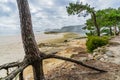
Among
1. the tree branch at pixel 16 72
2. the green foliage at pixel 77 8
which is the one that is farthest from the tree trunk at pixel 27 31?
the green foliage at pixel 77 8

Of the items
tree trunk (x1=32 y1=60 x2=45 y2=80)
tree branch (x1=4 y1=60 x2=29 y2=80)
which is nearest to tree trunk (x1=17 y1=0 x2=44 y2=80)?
tree trunk (x1=32 y1=60 x2=45 y2=80)

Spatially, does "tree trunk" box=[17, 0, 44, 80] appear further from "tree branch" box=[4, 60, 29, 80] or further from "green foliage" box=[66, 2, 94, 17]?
"green foliage" box=[66, 2, 94, 17]

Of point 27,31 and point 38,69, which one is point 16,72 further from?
point 27,31

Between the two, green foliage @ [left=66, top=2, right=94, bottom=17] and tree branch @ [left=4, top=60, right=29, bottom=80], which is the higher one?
green foliage @ [left=66, top=2, right=94, bottom=17]

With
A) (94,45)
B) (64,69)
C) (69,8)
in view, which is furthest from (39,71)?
(69,8)

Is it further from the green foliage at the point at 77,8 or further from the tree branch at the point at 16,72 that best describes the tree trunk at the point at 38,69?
the green foliage at the point at 77,8

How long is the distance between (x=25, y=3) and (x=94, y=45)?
903cm

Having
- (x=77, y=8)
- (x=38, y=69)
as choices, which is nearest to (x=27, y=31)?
(x=38, y=69)

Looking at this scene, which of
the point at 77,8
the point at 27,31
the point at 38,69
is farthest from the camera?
the point at 77,8

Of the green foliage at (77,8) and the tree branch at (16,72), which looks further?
the green foliage at (77,8)

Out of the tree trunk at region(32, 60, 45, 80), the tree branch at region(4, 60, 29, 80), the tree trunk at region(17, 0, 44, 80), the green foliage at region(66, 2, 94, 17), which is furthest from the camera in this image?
the green foliage at region(66, 2, 94, 17)

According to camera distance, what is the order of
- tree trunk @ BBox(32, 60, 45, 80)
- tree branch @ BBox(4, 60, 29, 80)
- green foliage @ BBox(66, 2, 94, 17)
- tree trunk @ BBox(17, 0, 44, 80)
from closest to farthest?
tree branch @ BBox(4, 60, 29, 80)
tree trunk @ BBox(17, 0, 44, 80)
tree trunk @ BBox(32, 60, 45, 80)
green foliage @ BBox(66, 2, 94, 17)

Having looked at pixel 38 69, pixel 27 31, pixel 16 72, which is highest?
pixel 27 31

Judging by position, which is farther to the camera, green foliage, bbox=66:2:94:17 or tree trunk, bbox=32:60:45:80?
green foliage, bbox=66:2:94:17
